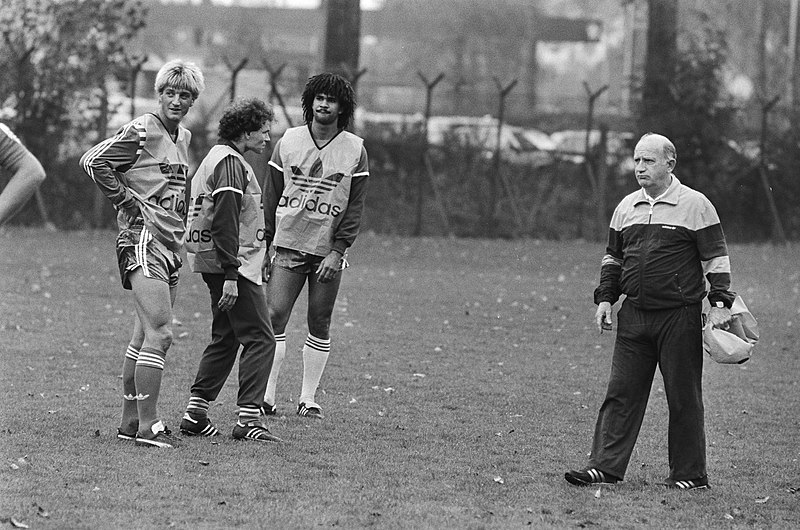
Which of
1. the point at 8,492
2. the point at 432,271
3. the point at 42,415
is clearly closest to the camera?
the point at 8,492

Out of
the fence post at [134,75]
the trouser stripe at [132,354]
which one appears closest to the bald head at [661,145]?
the trouser stripe at [132,354]

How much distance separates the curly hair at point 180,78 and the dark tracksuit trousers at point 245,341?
1.05 meters

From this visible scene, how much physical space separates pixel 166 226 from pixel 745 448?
11.6 feet

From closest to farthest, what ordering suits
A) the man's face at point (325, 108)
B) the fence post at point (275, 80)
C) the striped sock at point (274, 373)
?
the man's face at point (325, 108)
the striped sock at point (274, 373)
the fence post at point (275, 80)

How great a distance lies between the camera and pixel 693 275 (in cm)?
675

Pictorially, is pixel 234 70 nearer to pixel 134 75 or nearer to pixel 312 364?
pixel 134 75

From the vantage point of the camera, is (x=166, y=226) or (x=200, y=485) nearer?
(x=200, y=485)

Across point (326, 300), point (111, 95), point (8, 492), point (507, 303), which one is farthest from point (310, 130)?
point (111, 95)

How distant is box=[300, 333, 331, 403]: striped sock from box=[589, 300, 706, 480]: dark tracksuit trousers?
208cm

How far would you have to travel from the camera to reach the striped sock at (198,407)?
7.41 metres

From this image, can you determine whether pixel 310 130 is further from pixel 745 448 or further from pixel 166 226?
pixel 745 448

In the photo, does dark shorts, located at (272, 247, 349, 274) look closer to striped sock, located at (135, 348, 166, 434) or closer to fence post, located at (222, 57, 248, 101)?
striped sock, located at (135, 348, 166, 434)

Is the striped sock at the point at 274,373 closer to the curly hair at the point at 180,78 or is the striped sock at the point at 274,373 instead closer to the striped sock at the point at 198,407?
the striped sock at the point at 198,407

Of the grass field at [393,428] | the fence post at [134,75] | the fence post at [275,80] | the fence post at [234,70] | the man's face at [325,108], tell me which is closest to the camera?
the grass field at [393,428]
